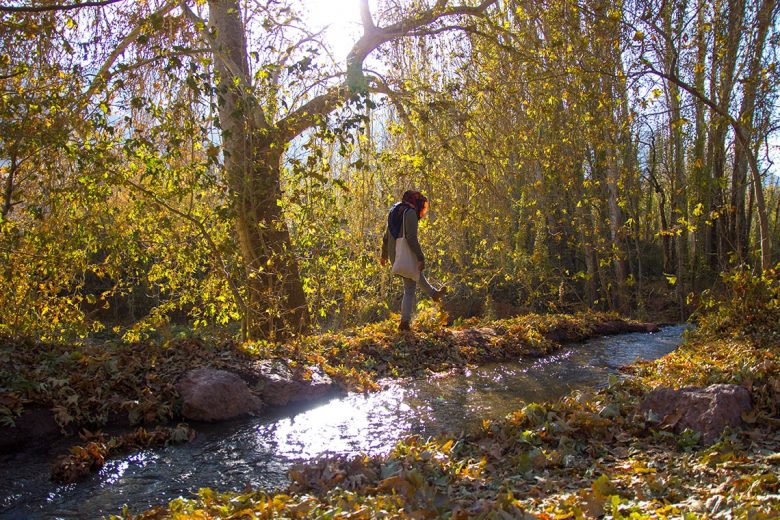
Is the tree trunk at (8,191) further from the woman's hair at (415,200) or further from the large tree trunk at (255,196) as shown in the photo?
the woman's hair at (415,200)

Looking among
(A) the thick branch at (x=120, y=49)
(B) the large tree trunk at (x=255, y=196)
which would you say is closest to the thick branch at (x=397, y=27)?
(B) the large tree trunk at (x=255, y=196)

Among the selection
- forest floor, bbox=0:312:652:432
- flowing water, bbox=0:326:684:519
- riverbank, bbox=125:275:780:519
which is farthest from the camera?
forest floor, bbox=0:312:652:432

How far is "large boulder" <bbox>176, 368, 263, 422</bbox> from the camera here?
20.6ft

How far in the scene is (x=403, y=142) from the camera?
11.6 meters

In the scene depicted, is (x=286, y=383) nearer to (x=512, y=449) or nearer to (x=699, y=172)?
(x=512, y=449)

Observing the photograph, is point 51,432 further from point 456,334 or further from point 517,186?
point 517,186

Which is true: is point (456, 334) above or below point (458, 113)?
below

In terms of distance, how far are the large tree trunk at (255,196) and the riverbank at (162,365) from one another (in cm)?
83

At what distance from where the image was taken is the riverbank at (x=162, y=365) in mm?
5785

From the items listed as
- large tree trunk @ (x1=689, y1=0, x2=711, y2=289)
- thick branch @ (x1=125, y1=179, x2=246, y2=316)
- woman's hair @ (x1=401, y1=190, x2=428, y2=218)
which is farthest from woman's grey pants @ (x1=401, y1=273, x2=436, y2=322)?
large tree trunk @ (x1=689, y1=0, x2=711, y2=289)

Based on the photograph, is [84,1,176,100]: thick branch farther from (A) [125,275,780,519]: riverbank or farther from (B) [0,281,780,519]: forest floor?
(A) [125,275,780,519]: riverbank

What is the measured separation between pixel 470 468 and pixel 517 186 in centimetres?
1435

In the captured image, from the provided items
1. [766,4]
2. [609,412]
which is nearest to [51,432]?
[609,412]

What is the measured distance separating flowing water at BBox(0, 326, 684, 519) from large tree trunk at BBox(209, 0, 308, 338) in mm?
2497
